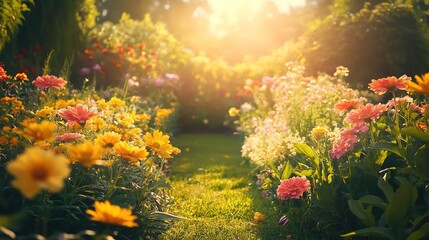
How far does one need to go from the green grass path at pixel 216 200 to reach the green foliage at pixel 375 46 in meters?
2.69

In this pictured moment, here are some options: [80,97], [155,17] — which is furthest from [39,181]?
[155,17]

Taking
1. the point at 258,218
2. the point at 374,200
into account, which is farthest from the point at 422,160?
the point at 258,218

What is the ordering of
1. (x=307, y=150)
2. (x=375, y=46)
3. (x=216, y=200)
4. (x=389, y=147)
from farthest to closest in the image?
(x=375, y=46) < (x=216, y=200) < (x=307, y=150) < (x=389, y=147)

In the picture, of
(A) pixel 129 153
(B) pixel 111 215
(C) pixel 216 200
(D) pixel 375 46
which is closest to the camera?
(B) pixel 111 215

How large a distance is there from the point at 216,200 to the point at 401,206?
2.37m

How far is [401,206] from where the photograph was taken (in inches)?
94.4

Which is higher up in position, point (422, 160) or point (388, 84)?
point (388, 84)

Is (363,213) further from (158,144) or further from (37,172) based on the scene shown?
(37,172)

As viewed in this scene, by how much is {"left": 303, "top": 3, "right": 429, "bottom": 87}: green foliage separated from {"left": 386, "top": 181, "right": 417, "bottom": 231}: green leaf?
227 inches

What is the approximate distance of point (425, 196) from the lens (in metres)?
2.72

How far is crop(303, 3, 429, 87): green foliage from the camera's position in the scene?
8.09 metres

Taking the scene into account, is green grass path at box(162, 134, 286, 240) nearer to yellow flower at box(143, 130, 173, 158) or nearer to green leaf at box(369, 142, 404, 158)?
yellow flower at box(143, 130, 173, 158)

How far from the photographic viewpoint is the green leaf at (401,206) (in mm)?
2385

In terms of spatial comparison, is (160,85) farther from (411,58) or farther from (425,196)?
(425,196)
